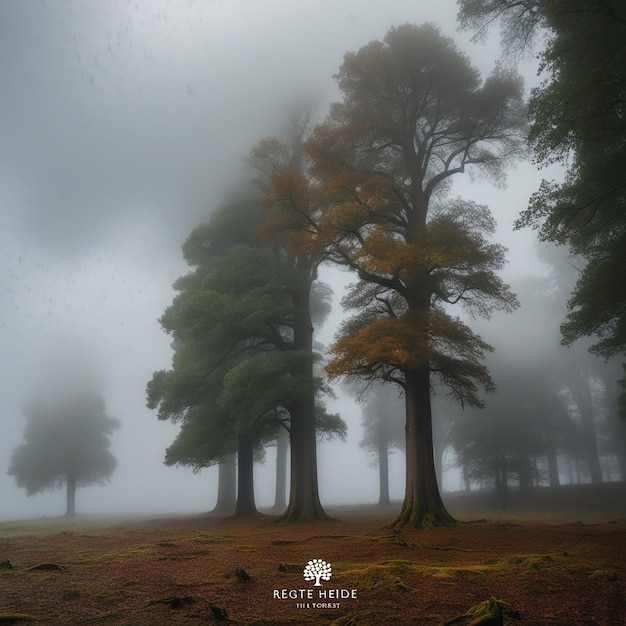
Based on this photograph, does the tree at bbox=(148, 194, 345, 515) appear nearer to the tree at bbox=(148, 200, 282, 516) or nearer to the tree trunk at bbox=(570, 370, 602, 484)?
the tree at bbox=(148, 200, 282, 516)

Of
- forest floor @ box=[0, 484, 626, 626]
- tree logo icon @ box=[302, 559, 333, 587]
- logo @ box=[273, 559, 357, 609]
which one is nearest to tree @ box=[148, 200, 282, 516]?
forest floor @ box=[0, 484, 626, 626]

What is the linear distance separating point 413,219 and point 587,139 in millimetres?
5886

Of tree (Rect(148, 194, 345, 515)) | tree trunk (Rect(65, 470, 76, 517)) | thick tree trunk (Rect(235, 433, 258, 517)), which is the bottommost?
tree trunk (Rect(65, 470, 76, 517))

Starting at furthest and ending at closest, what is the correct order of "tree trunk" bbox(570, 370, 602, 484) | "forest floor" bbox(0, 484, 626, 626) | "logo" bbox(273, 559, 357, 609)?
1. "tree trunk" bbox(570, 370, 602, 484)
2. "logo" bbox(273, 559, 357, 609)
3. "forest floor" bbox(0, 484, 626, 626)

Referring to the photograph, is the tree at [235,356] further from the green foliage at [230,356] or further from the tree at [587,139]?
the tree at [587,139]

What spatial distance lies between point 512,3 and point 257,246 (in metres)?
12.5

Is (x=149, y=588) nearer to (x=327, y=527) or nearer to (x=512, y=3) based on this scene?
(x=327, y=527)

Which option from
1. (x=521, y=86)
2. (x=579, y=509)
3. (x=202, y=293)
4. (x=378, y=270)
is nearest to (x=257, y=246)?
(x=202, y=293)

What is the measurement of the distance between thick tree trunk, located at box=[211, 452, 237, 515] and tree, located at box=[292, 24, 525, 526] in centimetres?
1491

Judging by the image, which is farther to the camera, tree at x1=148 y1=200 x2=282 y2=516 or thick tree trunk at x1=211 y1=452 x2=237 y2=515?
thick tree trunk at x1=211 y1=452 x2=237 y2=515

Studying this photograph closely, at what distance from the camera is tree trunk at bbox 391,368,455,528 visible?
1226 cm

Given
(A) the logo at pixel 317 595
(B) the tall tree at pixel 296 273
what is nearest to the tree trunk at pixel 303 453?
(B) the tall tree at pixel 296 273

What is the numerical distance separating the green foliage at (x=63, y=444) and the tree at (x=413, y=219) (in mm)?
29290

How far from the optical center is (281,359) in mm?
15703
